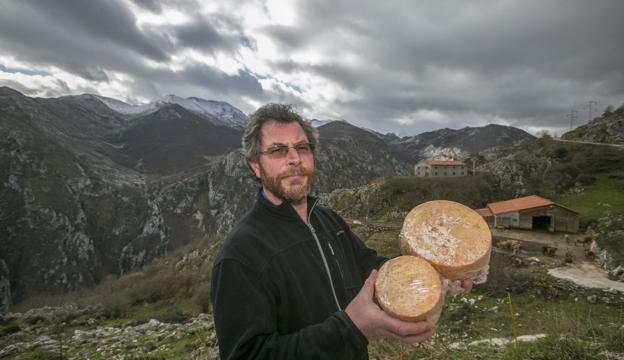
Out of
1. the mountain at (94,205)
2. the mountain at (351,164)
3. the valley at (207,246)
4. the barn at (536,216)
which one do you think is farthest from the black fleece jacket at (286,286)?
the mountain at (351,164)

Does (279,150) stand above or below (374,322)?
above

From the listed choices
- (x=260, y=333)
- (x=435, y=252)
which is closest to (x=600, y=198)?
(x=435, y=252)

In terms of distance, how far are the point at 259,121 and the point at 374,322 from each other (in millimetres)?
2351

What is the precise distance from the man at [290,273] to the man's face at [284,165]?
0.01 m

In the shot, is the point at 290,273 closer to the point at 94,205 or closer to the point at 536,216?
the point at 536,216

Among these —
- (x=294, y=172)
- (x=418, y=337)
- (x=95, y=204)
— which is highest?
(x=294, y=172)

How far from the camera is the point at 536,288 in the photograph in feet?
47.3

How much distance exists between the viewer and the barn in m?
27.9

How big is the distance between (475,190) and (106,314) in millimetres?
52238

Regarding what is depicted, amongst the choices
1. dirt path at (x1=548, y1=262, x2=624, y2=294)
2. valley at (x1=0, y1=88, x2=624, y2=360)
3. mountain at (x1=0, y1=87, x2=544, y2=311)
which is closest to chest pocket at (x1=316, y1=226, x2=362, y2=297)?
valley at (x1=0, y1=88, x2=624, y2=360)

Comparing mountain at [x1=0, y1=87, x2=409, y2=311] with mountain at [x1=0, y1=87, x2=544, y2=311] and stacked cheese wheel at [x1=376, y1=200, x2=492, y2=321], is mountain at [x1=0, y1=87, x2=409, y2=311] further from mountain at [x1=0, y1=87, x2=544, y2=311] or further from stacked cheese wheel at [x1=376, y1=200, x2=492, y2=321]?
stacked cheese wheel at [x1=376, y1=200, x2=492, y2=321]

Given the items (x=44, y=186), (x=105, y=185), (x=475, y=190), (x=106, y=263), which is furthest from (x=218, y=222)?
(x=475, y=190)

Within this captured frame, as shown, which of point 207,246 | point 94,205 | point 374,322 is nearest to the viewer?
point 374,322

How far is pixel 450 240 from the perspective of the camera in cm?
290
